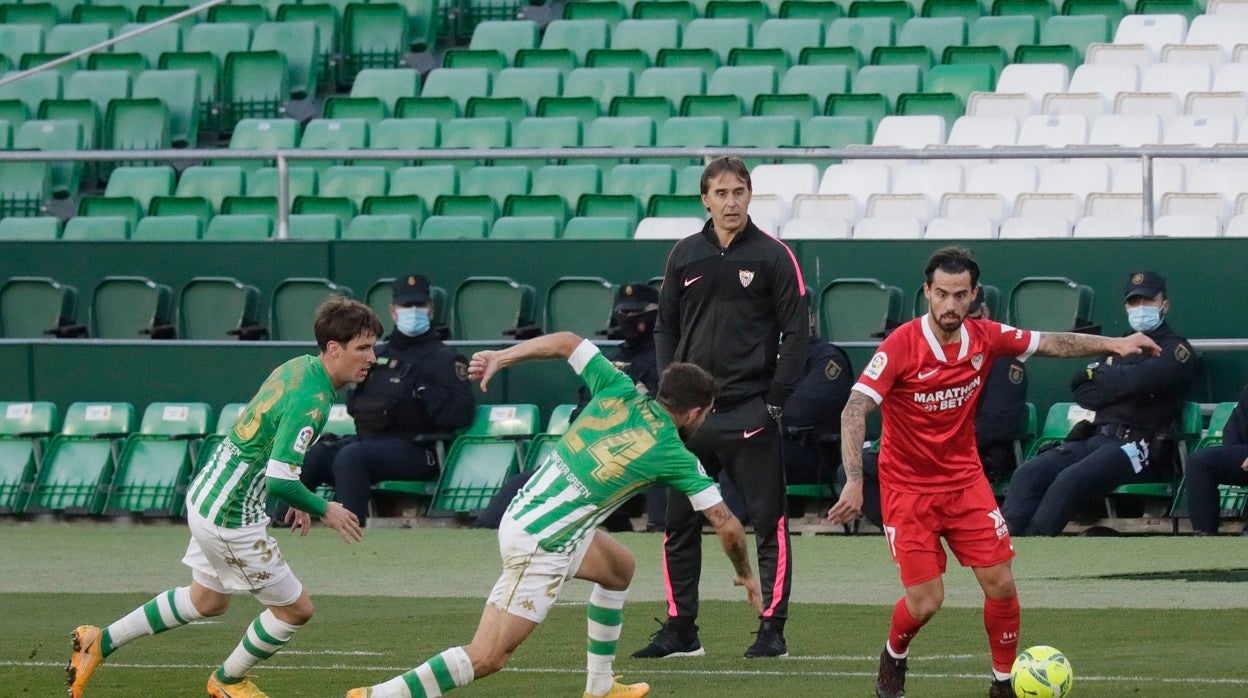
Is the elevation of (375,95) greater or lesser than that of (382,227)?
greater

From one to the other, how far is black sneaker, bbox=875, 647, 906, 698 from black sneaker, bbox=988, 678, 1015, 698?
0.33 meters

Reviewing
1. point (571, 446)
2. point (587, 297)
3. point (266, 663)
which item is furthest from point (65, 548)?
point (571, 446)

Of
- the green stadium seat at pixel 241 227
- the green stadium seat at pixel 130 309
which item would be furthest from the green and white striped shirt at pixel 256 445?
the green stadium seat at pixel 241 227

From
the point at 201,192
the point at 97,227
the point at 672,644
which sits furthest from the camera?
the point at 201,192

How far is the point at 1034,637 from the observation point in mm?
8820

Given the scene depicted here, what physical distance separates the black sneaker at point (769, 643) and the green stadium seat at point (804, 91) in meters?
9.42

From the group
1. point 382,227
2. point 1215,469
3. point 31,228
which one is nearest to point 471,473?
point 382,227

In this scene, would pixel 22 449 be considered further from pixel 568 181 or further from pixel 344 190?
pixel 568 181

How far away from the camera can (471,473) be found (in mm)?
14742

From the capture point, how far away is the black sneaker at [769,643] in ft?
27.9

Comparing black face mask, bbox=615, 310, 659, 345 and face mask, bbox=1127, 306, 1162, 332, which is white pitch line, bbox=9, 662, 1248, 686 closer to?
black face mask, bbox=615, 310, 659, 345

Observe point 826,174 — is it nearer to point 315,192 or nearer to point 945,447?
point 315,192

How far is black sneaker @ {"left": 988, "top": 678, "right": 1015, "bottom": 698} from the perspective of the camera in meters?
7.22

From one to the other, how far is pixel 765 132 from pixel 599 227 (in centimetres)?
183
